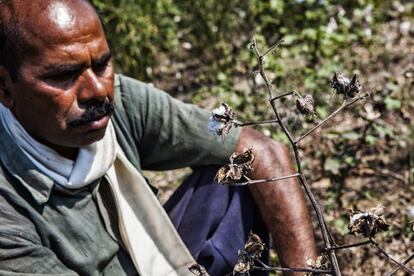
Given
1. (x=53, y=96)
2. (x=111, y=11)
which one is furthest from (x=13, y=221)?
(x=111, y=11)

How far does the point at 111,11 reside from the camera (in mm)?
4918

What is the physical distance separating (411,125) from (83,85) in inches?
81.5

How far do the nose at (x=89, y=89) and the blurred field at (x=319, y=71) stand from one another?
1.13 m

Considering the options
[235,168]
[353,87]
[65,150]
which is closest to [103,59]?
[65,150]

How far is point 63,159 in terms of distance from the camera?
2.62 metres

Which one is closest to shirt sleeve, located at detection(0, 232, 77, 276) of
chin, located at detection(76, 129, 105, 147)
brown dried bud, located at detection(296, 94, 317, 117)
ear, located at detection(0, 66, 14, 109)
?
chin, located at detection(76, 129, 105, 147)

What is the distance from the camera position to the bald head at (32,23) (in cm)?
245

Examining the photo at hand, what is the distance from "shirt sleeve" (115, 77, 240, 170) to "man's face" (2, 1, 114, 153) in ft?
1.08

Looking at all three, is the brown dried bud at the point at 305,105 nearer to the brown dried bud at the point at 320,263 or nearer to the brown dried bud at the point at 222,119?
the brown dried bud at the point at 222,119

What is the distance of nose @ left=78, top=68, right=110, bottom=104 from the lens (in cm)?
248

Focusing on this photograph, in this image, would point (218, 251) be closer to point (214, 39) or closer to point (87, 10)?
point (87, 10)

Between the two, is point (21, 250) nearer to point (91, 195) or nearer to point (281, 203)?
point (91, 195)

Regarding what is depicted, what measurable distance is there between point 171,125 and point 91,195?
1.16 ft

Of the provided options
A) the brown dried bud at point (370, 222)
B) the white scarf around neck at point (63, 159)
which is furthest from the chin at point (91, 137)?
the brown dried bud at point (370, 222)
